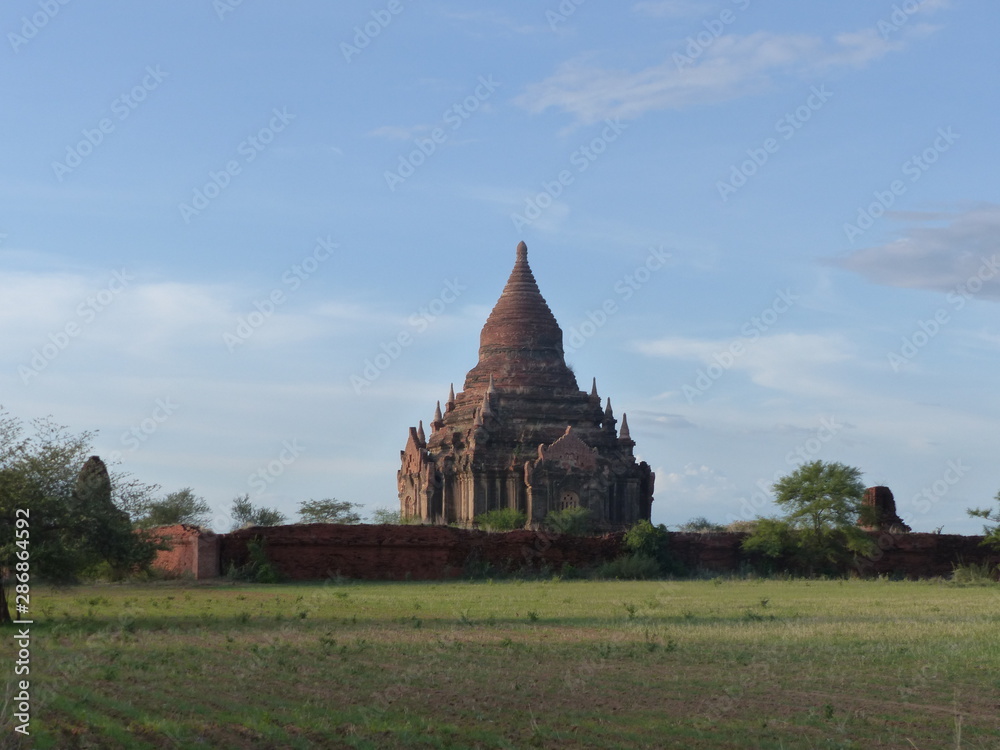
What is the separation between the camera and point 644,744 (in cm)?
1014

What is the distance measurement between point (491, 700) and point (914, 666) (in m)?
5.30

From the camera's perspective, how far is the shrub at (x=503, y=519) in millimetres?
47281

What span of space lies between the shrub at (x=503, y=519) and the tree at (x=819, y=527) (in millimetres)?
9549

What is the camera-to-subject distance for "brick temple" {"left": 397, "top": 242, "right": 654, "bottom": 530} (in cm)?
4975

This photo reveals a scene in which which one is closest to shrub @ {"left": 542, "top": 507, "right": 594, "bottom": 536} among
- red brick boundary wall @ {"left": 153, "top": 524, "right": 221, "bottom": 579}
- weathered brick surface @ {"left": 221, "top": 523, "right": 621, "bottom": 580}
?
weathered brick surface @ {"left": 221, "top": 523, "right": 621, "bottom": 580}

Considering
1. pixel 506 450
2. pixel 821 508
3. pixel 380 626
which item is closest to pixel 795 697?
pixel 380 626

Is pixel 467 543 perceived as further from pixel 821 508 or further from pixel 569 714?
pixel 569 714

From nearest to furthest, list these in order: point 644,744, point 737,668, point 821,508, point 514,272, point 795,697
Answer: point 644,744, point 795,697, point 737,668, point 821,508, point 514,272

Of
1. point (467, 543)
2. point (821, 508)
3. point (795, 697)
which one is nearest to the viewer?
point (795, 697)

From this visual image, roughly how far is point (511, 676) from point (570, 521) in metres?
33.0

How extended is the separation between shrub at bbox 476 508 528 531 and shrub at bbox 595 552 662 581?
8.83 m

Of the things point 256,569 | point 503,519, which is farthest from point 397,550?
point 503,519

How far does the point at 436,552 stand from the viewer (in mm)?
37281

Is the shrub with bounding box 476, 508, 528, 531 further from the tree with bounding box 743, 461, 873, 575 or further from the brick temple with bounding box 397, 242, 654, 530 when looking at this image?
the tree with bounding box 743, 461, 873, 575
